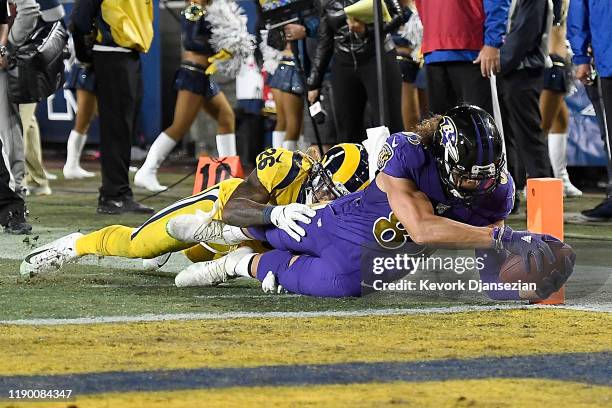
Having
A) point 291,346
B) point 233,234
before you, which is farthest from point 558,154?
point 291,346

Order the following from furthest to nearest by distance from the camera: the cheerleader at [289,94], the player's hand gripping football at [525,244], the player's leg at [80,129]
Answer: the player's leg at [80,129] → the cheerleader at [289,94] → the player's hand gripping football at [525,244]

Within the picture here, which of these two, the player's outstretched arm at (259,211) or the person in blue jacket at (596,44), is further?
the person in blue jacket at (596,44)

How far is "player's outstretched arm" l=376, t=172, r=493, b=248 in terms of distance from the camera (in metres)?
6.19

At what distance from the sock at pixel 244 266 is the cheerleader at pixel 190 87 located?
597 cm

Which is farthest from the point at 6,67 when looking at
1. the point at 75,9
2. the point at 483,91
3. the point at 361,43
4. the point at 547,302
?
the point at 547,302

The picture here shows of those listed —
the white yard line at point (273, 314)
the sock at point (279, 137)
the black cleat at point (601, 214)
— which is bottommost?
the black cleat at point (601, 214)

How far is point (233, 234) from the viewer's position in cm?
716

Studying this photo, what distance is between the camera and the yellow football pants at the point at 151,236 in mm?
7148

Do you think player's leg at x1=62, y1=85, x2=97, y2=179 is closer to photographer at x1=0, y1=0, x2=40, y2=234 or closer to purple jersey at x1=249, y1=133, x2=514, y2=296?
photographer at x1=0, y1=0, x2=40, y2=234

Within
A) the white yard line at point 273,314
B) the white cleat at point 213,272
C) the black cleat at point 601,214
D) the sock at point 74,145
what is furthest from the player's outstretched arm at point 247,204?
the sock at point 74,145

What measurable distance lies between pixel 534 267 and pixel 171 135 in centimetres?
721

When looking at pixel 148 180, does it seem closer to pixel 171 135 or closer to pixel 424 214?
pixel 171 135

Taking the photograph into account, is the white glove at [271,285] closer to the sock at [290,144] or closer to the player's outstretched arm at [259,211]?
the player's outstretched arm at [259,211]

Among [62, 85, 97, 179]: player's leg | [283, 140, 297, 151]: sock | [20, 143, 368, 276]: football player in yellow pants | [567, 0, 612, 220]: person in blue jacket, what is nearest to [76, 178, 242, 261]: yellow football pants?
[20, 143, 368, 276]: football player in yellow pants
